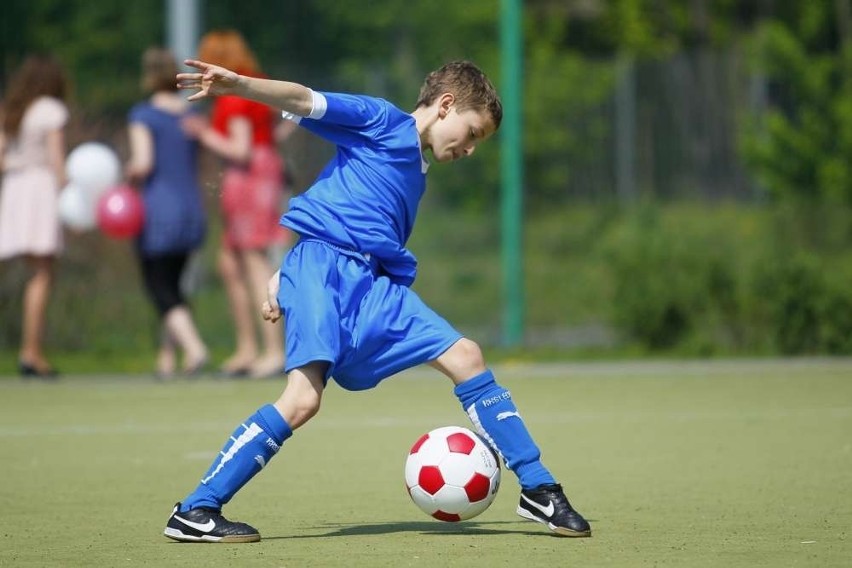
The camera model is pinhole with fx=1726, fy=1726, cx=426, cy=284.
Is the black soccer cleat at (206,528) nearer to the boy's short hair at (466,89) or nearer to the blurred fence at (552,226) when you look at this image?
the boy's short hair at (466,89)

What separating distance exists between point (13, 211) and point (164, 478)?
5.54m

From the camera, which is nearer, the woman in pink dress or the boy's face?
the boy's face

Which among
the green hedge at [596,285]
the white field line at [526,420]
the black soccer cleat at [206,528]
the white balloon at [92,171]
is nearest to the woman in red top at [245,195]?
the white balloon at [92,171]

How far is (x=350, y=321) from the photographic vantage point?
5973 millimetres

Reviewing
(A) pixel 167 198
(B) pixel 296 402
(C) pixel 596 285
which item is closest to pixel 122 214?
(A) pixel 167 198

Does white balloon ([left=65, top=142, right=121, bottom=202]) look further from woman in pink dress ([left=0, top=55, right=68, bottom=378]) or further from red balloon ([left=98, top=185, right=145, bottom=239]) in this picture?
red balloon ([left=98, top=185, right=145, bottom=239])

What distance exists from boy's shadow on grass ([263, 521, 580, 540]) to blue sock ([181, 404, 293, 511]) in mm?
238

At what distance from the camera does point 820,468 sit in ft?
25.0

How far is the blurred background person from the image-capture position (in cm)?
1230

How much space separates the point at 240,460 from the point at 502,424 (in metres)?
0.92

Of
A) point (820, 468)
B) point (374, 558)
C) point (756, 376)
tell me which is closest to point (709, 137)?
point (756, 376)

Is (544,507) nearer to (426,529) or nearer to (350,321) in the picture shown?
(426,529)

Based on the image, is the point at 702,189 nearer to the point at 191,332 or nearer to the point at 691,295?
the point at 691,295

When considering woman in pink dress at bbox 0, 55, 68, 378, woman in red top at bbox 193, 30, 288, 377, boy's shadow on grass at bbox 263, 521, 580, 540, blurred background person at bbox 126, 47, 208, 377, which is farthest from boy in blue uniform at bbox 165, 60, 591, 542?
woman in pink dress at bbox 0, 55, 68, 378
